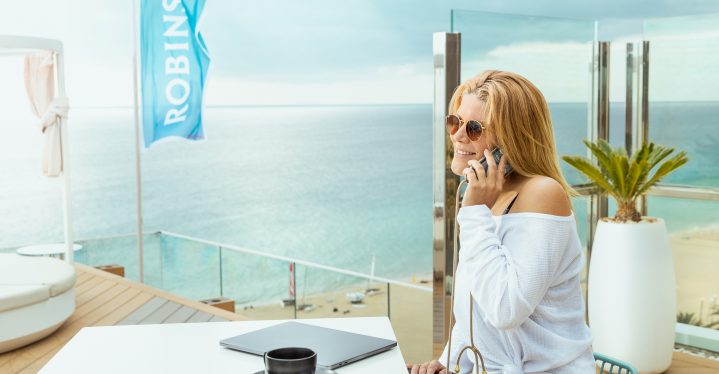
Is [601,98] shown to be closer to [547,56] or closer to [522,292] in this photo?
[547,56]

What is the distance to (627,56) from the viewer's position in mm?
4543

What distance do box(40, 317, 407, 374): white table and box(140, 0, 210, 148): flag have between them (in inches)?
166

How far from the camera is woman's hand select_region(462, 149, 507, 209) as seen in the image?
5.54 ft

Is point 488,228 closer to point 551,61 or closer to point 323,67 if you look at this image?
point 551,61

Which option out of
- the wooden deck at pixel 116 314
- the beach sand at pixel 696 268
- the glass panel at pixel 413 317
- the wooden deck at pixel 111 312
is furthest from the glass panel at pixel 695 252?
the wooden deck at pixel 111 312

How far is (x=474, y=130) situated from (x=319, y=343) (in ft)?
1.91

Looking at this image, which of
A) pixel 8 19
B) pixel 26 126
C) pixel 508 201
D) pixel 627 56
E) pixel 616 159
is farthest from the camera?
pixel 26 126

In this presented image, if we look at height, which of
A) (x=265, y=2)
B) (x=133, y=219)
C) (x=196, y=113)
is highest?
(x=265, y=2)

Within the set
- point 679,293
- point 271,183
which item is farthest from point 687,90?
point 271,183

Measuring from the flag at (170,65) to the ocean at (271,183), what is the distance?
1014 inches

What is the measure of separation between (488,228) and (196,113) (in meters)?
4.71

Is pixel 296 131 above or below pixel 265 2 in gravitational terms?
below

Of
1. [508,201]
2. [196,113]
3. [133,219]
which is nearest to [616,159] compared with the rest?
[508,201]

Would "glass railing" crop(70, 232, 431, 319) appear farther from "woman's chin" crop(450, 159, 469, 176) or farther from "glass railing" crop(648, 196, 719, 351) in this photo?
"woman's chin" crop(450, 159, 469, 176)
